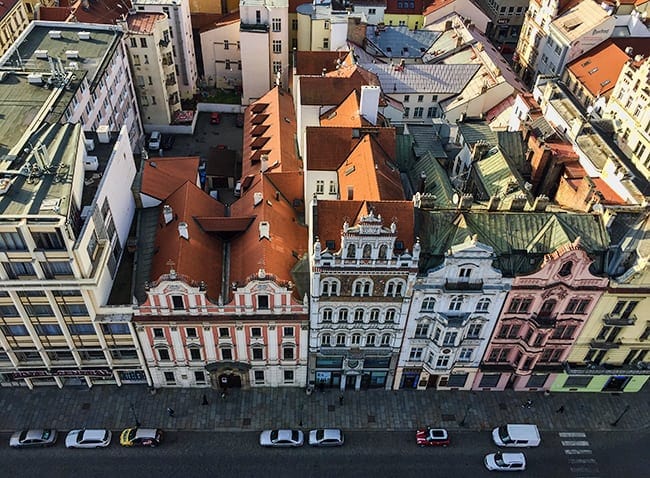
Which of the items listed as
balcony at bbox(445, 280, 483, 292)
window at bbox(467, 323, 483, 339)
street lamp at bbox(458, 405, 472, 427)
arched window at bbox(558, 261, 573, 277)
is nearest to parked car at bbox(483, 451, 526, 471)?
street lamp at bbox(458, 405, 472, 427)

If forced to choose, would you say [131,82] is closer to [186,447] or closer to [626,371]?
[186,447]

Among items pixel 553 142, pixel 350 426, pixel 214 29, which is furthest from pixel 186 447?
pixel 214 29

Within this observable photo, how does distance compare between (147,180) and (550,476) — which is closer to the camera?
(550,476)

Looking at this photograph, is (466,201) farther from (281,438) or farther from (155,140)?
(155,140)

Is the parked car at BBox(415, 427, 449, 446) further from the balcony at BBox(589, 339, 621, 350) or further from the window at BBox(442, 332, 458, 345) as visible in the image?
the balcony at BBox(589, 339, 621, 350)

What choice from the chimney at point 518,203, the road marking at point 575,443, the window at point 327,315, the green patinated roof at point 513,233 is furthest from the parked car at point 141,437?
the chimney at point 518,203

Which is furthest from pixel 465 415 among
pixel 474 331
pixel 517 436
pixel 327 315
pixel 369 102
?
pixel 369 102
